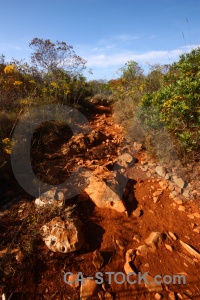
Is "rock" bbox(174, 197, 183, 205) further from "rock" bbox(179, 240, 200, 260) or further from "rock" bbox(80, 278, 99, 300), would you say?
"rock" bbox(80, 278, 99, 300)

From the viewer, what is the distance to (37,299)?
2090mm

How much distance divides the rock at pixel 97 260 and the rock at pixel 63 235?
0.65 feet

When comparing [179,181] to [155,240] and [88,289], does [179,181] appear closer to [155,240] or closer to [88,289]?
[155,240]

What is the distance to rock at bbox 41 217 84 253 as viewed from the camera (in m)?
2.47

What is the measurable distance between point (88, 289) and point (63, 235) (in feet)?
1.99

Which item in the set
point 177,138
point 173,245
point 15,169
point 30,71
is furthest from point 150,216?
point 30,71

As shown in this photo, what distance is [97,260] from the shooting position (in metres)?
2.42

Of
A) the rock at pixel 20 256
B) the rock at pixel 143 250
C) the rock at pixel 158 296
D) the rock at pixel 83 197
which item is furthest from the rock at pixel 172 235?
the rock at pixel 20 256

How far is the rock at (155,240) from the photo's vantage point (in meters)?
2.61

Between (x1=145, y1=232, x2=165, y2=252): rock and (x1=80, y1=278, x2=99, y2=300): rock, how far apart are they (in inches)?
30.8

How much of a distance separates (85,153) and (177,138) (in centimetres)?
172

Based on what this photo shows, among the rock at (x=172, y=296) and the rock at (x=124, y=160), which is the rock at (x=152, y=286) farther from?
the rock at (x=124, y=160)

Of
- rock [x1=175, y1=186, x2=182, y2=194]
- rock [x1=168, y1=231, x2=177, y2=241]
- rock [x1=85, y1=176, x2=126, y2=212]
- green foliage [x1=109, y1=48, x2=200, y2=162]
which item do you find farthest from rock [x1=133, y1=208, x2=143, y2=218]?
green foliage [x1=109, y1=48, x2=200, y2=162]

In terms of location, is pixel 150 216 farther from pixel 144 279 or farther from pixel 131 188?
pixel 144 279
